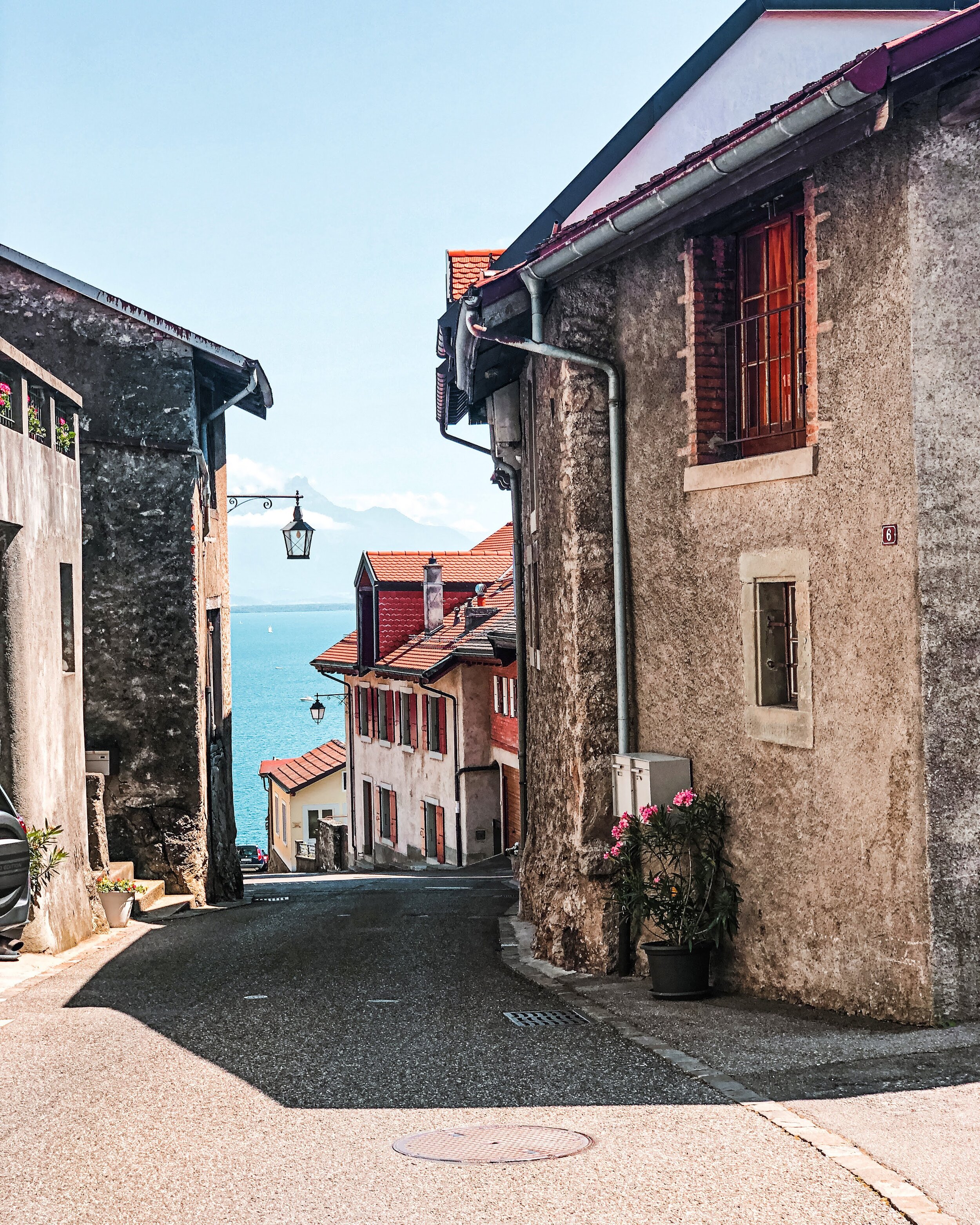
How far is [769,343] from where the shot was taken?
940 cm

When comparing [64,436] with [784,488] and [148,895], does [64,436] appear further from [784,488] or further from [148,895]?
[784,488]

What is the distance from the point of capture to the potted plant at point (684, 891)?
9562 millimetres

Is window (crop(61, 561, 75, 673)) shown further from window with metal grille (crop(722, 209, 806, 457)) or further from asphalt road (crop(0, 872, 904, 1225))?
window with metal grille (crop(722, 209, 806, 457))

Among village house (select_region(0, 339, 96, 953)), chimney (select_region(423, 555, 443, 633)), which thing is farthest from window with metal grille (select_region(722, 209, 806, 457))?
chimney (select_region(423, 555, 443, 633))

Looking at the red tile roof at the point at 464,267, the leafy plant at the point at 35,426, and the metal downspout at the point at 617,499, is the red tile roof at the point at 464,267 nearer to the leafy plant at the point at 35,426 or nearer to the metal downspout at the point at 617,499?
the metal downspout at the point at 617,499

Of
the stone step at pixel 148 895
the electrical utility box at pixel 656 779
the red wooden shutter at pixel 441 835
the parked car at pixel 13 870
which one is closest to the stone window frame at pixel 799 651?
the electrical utility box at pixel 656 779

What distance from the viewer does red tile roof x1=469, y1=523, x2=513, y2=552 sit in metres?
37.2

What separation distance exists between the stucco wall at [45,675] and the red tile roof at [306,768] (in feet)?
126

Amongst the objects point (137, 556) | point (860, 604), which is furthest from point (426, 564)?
point (860, 604)

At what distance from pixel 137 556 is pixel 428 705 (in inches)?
573

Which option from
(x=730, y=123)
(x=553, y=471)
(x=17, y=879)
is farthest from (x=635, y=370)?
(x=17, y=879)

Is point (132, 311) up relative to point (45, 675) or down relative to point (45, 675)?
up

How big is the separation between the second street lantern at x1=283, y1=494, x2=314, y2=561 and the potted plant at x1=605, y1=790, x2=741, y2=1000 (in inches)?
411

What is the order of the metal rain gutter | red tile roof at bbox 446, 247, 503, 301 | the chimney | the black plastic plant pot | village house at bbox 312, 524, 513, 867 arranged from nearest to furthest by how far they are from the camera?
the metal rain gutter → the black plastic plant pot → red tile roof at bbox 446, 247, 503, 301 → village house at bbox 312, 524, 513, 867 → the chimney
